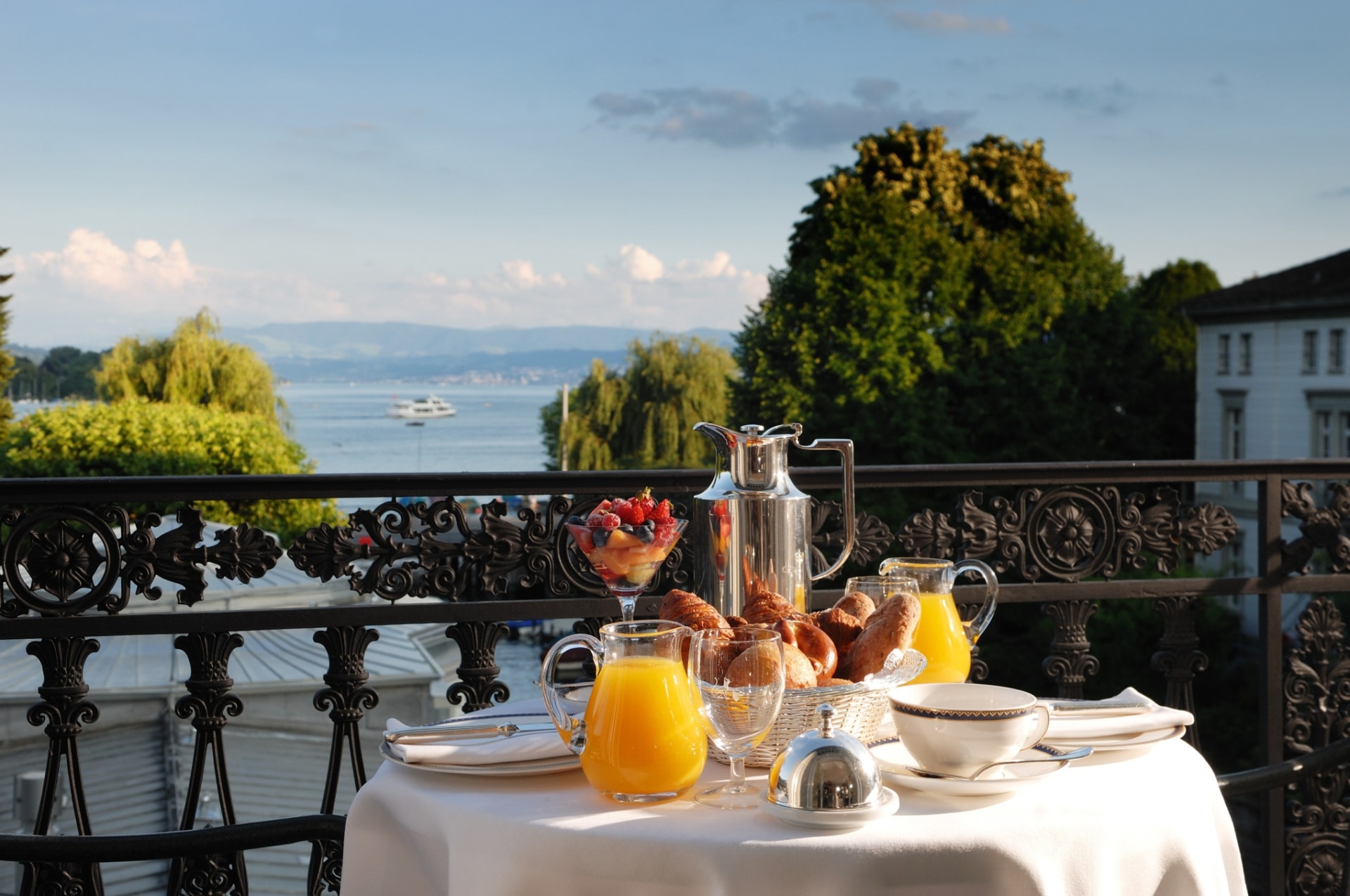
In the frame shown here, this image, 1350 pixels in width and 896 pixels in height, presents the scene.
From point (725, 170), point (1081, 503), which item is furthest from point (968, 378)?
point (725, 170)

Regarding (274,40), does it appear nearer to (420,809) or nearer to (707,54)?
(707,54)

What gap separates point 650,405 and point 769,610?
32.6 metres

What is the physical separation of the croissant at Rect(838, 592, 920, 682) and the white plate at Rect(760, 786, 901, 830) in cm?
24

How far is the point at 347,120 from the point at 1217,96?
3974cm

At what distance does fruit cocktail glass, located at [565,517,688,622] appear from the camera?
1.75m

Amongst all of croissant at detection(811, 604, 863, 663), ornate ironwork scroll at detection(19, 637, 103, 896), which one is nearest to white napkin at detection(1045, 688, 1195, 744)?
croissant at detection(811, 604, 863, 663)

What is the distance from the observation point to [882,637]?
4.78ft

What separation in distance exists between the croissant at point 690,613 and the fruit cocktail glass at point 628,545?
152 millimetres

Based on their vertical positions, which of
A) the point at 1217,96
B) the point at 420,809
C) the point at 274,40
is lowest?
the point at 420,809

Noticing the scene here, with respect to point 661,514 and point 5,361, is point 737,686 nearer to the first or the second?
point 661,514

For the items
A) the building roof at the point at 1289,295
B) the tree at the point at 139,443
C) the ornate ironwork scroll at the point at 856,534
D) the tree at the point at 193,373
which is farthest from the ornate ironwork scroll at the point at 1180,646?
the tree at the point at 193,373

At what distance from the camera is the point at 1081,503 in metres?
2.97

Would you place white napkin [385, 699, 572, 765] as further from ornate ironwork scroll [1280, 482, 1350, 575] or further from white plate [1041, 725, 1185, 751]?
ornate ironwork scroll [1280, 482, 1350, 575]

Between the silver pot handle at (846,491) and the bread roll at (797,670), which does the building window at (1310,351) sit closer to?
the silver pot handle at (846,491)
